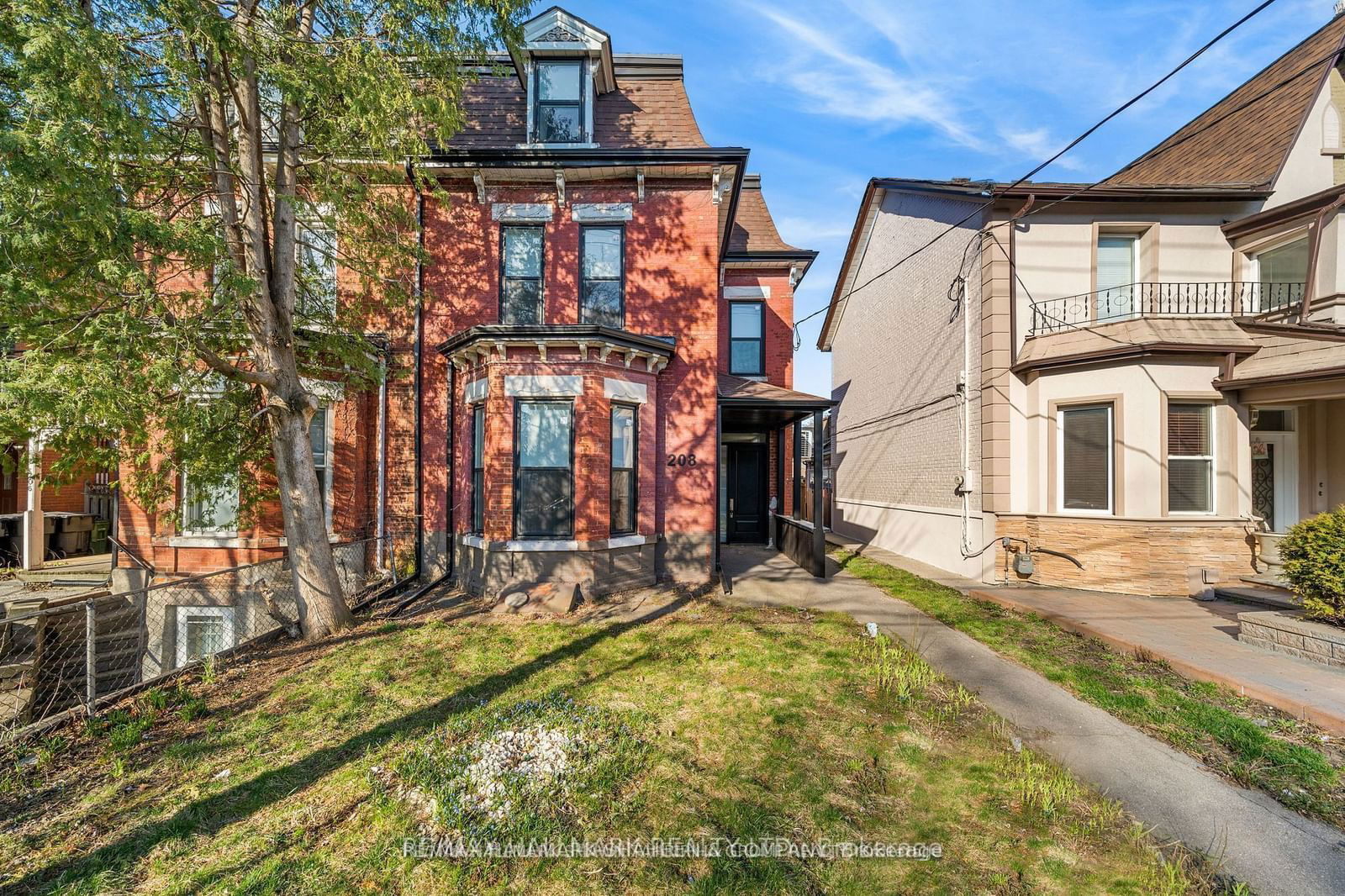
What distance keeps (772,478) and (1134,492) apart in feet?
26.6

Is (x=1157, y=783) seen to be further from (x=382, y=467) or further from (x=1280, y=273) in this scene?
(x=1280, y=273)

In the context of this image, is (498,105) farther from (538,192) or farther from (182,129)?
(182,129)

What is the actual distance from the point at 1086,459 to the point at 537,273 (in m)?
11.2

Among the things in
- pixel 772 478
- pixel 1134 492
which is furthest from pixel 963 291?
pixel 772 478

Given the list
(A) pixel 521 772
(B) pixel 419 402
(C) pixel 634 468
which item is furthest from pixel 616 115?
(A) pixel 521 772

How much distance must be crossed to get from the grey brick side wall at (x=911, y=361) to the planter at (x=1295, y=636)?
4592mm

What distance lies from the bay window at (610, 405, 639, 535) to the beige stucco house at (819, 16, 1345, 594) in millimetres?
7122

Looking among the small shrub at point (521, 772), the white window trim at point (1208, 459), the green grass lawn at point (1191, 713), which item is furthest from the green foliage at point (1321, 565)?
the small shrub at point (521, 772)

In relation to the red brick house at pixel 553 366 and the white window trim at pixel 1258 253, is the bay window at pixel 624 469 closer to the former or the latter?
the red brick house at pixel 553 366

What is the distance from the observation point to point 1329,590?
591 centimetres

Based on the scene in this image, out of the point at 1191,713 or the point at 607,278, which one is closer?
the point at 1191,713

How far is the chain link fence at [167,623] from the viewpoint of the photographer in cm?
618

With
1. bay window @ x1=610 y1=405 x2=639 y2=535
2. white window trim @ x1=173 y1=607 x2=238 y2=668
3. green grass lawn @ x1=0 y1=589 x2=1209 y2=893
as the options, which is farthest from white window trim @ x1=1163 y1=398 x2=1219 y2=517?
white window trim @ x1=173 y1=607 x2=238 y2=668

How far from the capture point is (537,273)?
10.1 meters
